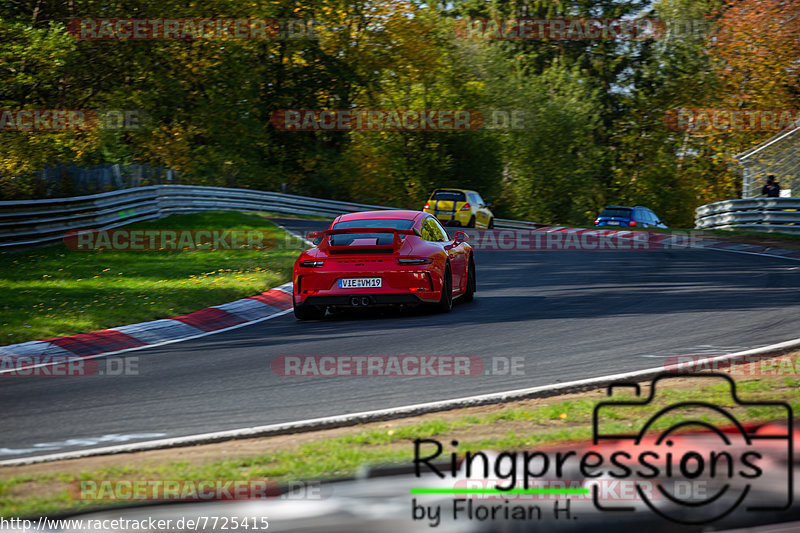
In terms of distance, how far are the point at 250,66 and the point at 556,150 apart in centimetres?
1782

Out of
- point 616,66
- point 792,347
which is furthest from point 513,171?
point 792,347

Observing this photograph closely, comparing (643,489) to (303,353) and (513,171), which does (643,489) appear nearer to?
(303,353)

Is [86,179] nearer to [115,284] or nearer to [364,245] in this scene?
[115,284]

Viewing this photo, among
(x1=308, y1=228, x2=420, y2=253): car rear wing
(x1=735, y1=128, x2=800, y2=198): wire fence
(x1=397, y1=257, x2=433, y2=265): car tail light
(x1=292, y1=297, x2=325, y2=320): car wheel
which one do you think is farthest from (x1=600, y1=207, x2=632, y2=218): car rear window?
(x1=292, y1=297, x2=325, y2=320): car wheel

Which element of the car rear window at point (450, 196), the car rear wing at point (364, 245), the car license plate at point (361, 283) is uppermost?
the car rear window at point (450, 196)

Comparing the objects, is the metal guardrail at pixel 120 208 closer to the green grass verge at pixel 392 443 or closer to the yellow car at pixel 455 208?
the yellow car at pixel 455 208

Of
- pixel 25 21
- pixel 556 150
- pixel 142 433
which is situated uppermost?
pixel 25 21

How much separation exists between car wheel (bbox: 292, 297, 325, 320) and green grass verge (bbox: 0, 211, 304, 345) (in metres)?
1.52

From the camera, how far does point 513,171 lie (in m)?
52.5

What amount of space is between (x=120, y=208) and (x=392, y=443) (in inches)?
718

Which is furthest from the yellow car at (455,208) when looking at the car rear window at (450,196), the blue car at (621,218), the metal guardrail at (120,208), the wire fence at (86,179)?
the wire fence at (86,179)

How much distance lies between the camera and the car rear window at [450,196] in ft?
105

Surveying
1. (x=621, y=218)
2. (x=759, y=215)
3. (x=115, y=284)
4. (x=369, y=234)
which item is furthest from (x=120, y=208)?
(x=759, y=215)

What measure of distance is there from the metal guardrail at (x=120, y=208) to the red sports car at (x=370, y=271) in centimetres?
823
